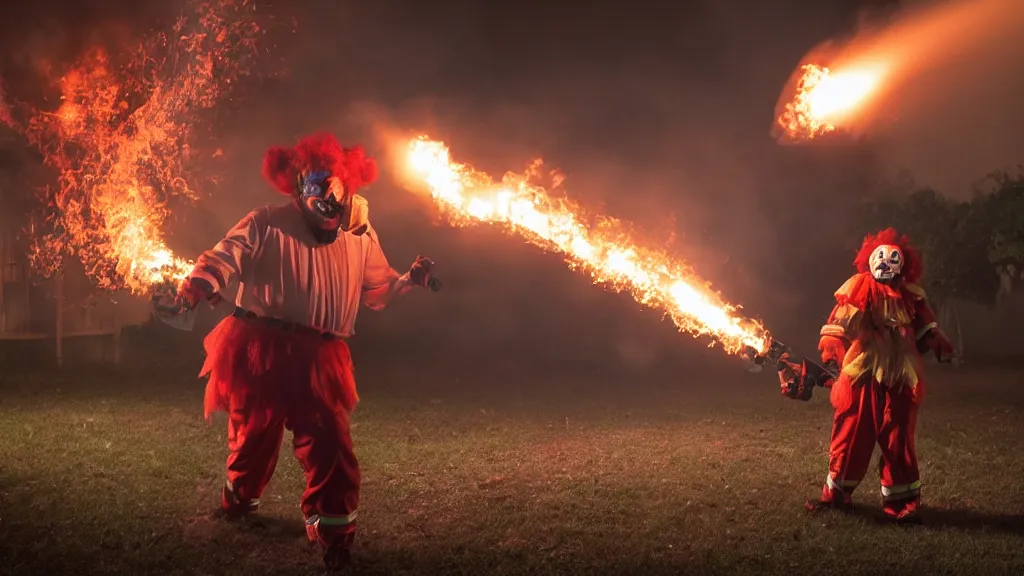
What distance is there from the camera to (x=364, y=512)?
7.04m

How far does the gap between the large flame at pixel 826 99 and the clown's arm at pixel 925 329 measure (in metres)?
3.54

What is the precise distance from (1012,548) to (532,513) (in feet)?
12.5

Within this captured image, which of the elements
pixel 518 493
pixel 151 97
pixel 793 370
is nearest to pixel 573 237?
pixel 793 370

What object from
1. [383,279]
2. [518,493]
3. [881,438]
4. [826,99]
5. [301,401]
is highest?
[826,99]

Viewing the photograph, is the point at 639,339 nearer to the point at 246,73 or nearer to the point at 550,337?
the point at 550,337

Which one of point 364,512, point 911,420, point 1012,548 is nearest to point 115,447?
point 364,512

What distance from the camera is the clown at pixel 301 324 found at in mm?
5625

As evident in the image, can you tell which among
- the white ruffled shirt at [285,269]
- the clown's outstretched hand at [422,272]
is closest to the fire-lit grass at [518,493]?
the white ruffled shirt at [285,269]

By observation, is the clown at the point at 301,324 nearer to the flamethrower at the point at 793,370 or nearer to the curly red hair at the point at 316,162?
the curly red hair at the point at 316,162

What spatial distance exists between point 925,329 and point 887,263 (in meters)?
0.74

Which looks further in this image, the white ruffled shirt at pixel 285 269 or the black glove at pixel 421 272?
the black glove at pixel 421 272

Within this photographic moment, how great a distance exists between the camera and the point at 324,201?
229 inches

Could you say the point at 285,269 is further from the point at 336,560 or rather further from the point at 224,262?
the point at 336,560

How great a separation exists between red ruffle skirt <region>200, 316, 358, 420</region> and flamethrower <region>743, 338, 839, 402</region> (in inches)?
146
